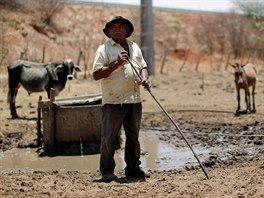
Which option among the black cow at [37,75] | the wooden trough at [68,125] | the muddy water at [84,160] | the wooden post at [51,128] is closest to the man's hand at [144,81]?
the muddy water at [84,160]

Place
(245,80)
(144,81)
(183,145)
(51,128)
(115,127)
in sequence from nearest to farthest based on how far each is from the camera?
(144,81), (115,127), (51,128), (183,145), (245,80)

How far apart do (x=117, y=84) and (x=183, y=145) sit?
4170 mm

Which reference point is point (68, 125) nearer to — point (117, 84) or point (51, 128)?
point (51, 128)

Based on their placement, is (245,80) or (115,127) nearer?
(115,127)

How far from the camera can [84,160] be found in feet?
34.1

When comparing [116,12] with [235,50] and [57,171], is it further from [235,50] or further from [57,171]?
[57,171]

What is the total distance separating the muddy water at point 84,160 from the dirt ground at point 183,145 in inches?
13.8

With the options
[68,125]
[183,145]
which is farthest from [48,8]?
[68,125]

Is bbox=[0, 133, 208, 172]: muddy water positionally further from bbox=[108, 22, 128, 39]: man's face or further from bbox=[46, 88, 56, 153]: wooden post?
bbox=[108, 22, 128, 39]: man's face

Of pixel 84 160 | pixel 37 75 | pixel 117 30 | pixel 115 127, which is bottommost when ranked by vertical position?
pixel 84 160

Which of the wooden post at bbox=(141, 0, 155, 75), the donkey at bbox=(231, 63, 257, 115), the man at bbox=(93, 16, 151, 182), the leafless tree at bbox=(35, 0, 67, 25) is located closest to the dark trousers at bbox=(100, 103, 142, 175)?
the man at bbox=(93, 16, 151, 182)

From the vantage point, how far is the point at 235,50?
1836 inches

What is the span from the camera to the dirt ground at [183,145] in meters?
7.05

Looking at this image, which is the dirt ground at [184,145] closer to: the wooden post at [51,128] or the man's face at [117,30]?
the wooden post at [51,128]
